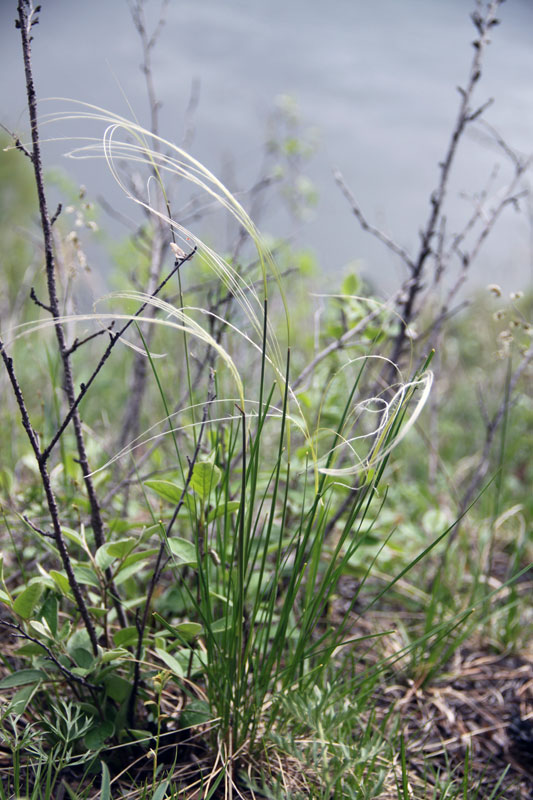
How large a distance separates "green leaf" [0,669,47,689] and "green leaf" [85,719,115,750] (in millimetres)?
118

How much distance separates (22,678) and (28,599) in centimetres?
13

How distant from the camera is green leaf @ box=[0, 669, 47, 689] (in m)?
0.95

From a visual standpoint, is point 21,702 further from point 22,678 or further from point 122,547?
point 122,547

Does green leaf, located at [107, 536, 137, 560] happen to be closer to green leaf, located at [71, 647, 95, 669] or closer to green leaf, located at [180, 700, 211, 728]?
green leaf, located at [71, 647, 95, 669]

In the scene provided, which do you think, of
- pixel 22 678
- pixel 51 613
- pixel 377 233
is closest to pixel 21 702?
pixel 22 678

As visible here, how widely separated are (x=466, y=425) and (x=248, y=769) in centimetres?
327

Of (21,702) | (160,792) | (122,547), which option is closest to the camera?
(160,792)

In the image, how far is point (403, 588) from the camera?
183cm

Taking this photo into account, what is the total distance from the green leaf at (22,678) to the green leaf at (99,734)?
118 mm

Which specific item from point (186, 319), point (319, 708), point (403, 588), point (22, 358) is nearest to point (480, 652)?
point (403, 588)

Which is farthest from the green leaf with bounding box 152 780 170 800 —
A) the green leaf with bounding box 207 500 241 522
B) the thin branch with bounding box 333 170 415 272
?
the thin branch with bounding box 333 170 415 272

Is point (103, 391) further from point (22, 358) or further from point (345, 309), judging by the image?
point (345, 309)

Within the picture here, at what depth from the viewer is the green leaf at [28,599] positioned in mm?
961

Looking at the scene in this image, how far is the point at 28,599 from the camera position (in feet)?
Answer: 3.17
